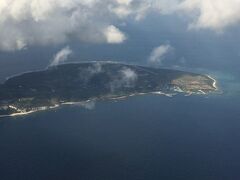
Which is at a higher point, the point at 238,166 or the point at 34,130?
the point at 34,130

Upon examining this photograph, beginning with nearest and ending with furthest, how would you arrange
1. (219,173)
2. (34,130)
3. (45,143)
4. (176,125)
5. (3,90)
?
(219,173), (45,143), (34,130), (176,125), (3,90)

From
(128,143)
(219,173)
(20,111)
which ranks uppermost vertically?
(20,111)

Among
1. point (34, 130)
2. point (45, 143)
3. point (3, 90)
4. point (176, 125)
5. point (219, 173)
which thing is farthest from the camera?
point (3, 90)

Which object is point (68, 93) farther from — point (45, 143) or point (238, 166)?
point (238, 166)

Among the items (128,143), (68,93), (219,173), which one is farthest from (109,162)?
(68,93)

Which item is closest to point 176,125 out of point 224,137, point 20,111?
point 224,137

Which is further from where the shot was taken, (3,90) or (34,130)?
(3,90)

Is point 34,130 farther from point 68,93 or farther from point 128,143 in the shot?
point 68,93
